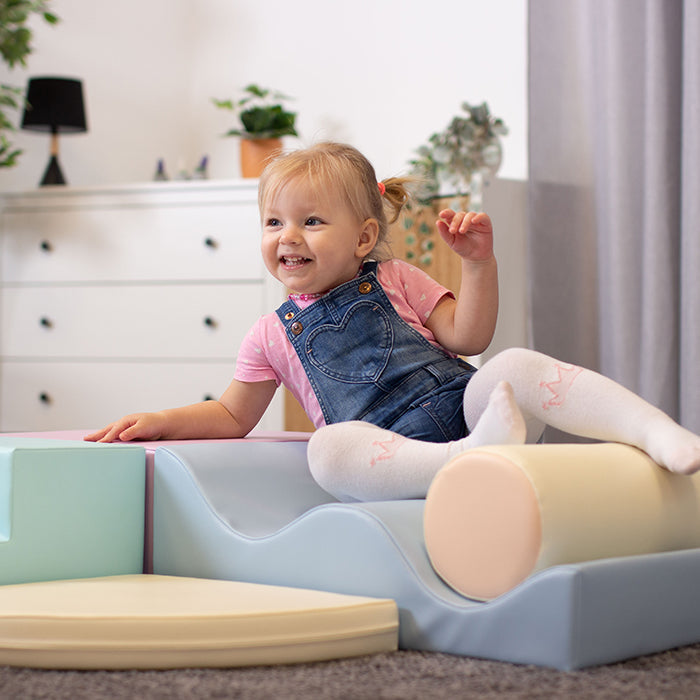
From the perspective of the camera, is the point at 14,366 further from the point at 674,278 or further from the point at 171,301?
the point at 674,278

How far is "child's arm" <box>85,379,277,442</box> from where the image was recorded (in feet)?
4.08

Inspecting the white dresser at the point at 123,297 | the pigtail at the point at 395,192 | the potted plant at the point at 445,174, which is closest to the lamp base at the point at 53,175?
the white dresser at the point at 123,297

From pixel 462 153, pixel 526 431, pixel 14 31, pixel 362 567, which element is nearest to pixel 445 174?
pixel 462 153

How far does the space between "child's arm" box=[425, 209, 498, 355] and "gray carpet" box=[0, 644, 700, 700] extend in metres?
0.52

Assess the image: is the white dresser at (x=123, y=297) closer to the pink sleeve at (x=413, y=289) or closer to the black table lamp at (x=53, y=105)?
the black table lamp at (x=53, y=105)

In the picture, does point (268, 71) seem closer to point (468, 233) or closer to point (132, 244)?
point (132, 244)

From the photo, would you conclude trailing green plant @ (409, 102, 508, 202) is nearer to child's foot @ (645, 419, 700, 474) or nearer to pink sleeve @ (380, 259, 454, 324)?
pink sleeve @ (380, 259, 454, 324)

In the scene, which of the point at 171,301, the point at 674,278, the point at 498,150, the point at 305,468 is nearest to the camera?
the point at 305,468

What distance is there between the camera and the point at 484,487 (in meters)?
0.87

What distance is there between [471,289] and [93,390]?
189 cm

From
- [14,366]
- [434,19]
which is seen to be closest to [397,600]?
[14,366]

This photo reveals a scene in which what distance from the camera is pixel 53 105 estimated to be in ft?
9.71

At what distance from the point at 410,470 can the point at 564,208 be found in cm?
146

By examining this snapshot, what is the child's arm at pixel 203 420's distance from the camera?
1.24 m
